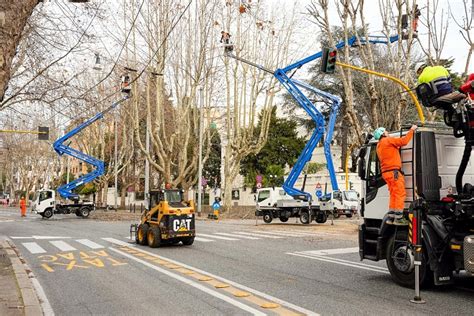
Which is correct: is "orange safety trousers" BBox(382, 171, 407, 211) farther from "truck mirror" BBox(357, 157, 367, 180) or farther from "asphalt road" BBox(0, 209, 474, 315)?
"asphalt road" BBox(0, 209, 474, 315)

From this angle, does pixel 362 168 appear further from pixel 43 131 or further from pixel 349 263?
pixel 43 131

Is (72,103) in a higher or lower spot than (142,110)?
lower

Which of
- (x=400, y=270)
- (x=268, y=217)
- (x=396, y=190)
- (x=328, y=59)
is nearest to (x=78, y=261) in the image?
(x=400, y=270)

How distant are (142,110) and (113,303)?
35712 millimetres

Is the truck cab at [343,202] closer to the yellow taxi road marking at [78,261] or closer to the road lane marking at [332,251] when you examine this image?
the road lane marking at [332,251]

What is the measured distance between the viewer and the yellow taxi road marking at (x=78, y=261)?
11.7 metres

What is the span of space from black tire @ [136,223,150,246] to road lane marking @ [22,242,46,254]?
10.2 feet

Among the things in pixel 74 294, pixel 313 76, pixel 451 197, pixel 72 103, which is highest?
pixel 313 76

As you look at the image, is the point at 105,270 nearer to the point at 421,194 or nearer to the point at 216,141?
the point at 421,194

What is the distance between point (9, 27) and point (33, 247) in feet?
38.4

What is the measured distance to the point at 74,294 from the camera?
330 inches

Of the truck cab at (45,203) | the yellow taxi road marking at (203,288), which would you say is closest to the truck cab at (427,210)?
the yellow taxi road marking at (203,288)

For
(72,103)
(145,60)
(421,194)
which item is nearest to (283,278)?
(421,194)

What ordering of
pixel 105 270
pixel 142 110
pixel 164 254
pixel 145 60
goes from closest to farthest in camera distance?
pixel 105 270, pixel 164 254, pixel 145 60, pixel 142 110
